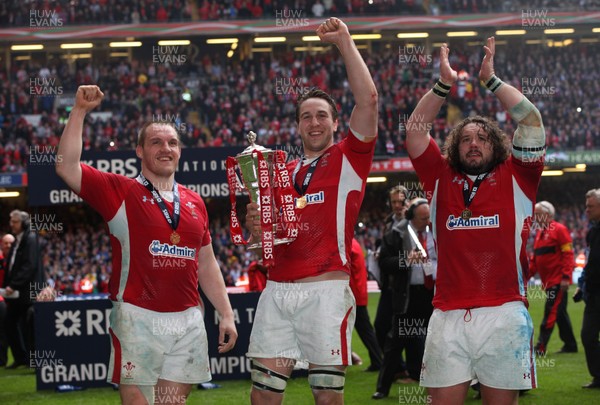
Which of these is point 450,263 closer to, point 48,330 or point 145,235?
point 145,235

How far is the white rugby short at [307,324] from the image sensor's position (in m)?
5.21

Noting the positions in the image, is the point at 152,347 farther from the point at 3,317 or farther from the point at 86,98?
the point at 3,317

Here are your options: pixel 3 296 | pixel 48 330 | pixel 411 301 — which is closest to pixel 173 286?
pixel 411 301

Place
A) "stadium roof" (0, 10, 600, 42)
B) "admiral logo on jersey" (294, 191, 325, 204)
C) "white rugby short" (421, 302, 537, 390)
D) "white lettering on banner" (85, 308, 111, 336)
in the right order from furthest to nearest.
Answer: "stadium roof" (0, 10, 600, 42) → "white lettering on banner" (85, 308, 111, 336) → "admiral logo on jersey" (294, 191, 325, 204) → "white rugby short" (421, 302, 537, 390)

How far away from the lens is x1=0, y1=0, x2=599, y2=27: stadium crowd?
115ft

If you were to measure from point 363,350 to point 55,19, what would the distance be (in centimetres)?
2462

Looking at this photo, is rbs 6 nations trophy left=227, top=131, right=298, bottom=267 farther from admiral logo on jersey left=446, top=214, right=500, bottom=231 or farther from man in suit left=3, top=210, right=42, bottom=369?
man in suit left=3, top=210, right=42, bottom=369

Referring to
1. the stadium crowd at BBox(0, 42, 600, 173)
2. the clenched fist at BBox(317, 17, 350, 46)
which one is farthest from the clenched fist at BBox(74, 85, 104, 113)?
the stadium crowd at BBox(0, 42, 600, 173)

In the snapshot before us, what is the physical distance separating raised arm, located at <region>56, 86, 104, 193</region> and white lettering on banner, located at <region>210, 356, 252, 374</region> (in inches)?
214

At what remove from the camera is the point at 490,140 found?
5.47 metres

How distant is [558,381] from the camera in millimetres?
10086

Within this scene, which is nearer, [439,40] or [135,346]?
[135,346]

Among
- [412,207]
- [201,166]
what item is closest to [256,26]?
[201,166]

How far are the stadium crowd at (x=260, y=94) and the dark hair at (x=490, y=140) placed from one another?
2500 cm
